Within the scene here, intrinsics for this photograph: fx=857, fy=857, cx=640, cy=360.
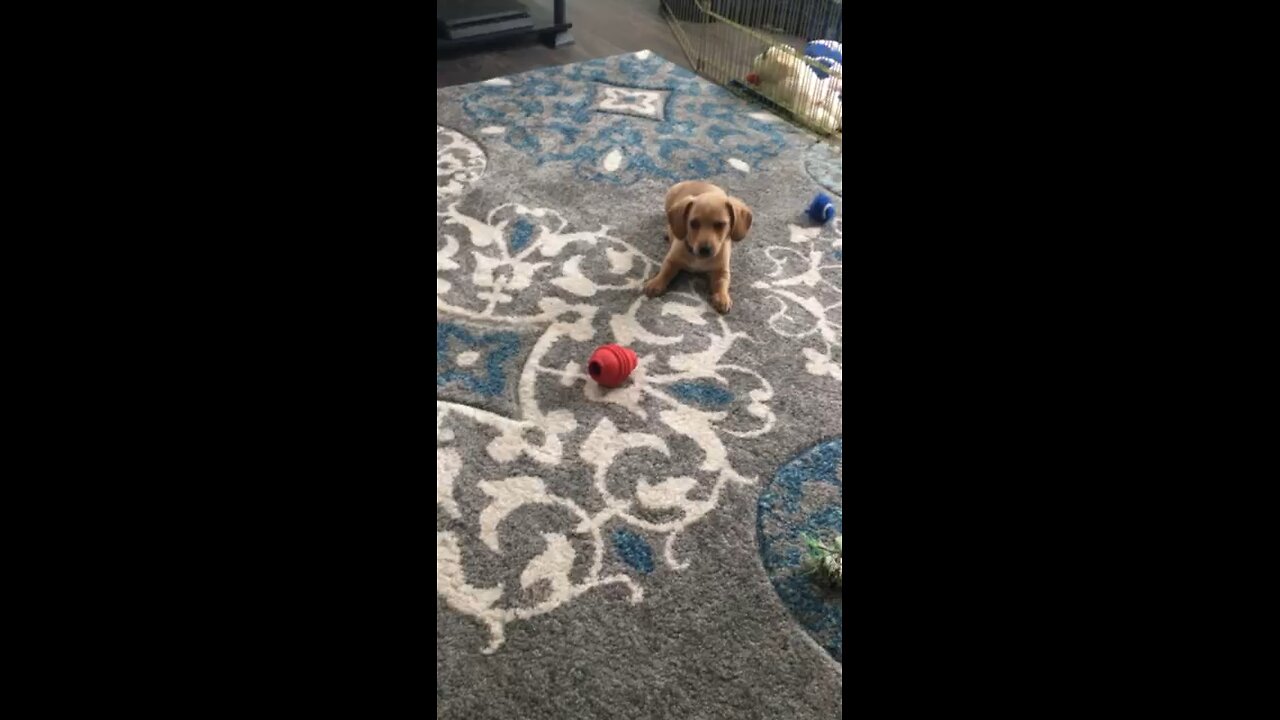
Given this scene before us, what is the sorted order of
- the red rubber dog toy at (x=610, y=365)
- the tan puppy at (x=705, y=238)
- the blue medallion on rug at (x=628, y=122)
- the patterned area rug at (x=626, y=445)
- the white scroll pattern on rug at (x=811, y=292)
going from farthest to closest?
the blue medallion on rug at (x=628, y=122) < the tan puppy at (x=705, y=238) < the white scroll pattern on rug at (x=811, y=292) < the red rubber dog toy at (x=610, y=365) < the patterned area rug at (x=626, y=445)

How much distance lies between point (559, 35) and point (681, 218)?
170 cm

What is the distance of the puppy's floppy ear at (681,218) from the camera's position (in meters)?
1.78

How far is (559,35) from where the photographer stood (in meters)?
3.16

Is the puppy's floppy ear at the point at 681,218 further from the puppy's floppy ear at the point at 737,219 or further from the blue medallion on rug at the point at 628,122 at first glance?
the blue medallion on rug at the point at 628,122

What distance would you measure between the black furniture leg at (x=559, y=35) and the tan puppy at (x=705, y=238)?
1593 mm

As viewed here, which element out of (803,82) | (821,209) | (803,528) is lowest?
(803,528)

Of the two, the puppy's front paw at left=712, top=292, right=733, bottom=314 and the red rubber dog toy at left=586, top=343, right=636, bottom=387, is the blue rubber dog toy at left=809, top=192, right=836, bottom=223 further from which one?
the red rubber dog toy at left=586, top=343, right=636, bottom=387

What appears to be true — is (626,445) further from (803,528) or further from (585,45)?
(585,45)

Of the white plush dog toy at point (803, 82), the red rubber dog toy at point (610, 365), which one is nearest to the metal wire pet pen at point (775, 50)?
the white plush dog toy at point (803, 82)

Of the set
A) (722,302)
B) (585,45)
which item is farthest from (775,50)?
(722,302)
